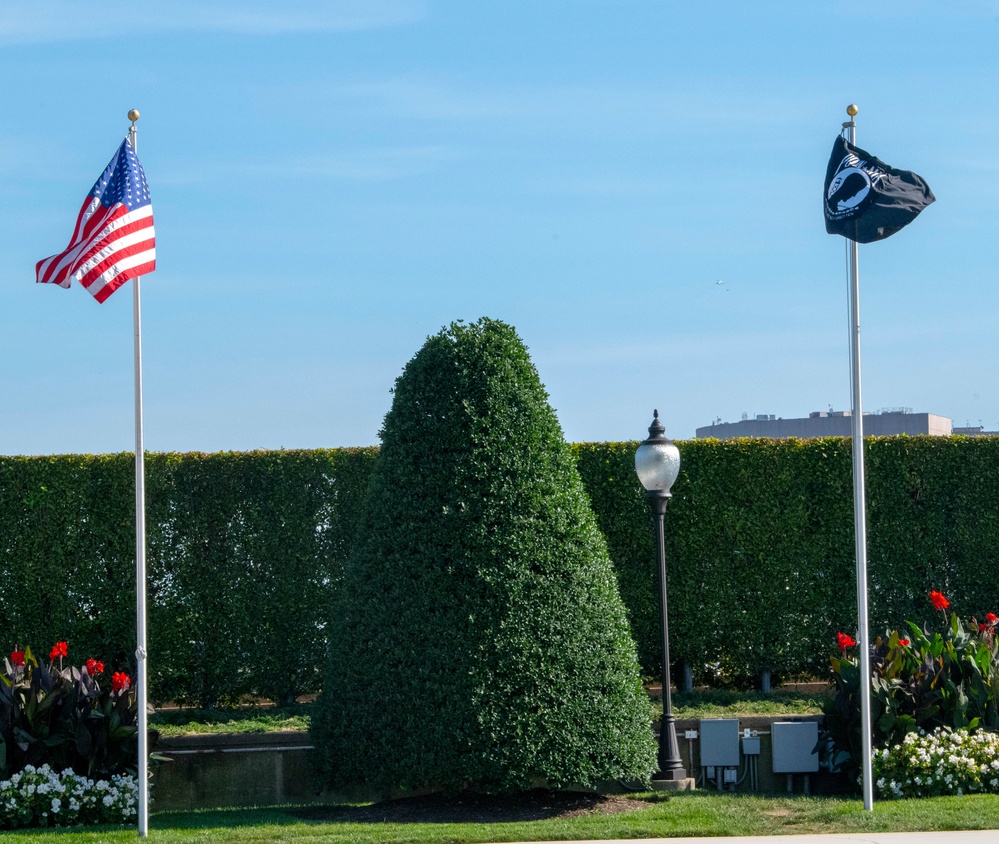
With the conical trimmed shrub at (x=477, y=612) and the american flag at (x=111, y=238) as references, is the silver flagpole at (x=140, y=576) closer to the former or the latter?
the american flag at (x=111, y=238)

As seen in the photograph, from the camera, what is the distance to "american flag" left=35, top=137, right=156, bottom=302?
944cm

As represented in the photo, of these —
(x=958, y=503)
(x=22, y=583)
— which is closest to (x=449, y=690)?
(x=22, y=583)

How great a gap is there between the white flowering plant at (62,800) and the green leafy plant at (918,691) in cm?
639

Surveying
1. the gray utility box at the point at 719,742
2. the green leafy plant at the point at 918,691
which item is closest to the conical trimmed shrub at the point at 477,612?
the gray utility box at the point at 719,742

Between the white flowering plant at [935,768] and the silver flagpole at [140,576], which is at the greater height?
the silver flagpole at [140,576]

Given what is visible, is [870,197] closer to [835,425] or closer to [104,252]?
[104,252]

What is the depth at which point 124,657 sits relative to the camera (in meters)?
13.6

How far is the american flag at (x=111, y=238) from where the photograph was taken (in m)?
9.44

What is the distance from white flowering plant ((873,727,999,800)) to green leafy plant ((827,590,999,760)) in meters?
0.18

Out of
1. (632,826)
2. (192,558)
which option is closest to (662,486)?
(632,826)

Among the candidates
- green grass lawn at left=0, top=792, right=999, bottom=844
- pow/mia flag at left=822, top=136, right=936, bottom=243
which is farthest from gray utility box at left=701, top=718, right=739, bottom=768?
pow/mia flag at left=822, top=136, right=936, bottom=243

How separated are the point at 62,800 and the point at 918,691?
24.8ft

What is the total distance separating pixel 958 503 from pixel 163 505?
9258 mm

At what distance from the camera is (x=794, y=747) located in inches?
456
